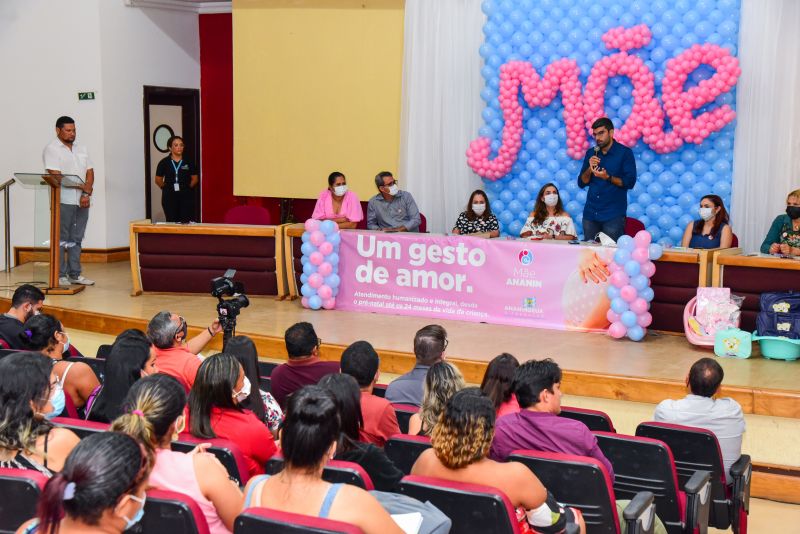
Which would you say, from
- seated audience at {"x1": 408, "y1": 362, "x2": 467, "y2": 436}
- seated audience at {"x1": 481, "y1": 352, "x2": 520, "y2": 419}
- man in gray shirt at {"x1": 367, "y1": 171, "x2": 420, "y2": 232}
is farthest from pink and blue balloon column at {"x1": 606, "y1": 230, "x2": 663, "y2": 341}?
seated audience at {"x1": 408, "y1": 362, "x2": 467, "y2": 436}

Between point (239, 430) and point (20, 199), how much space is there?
8.01 m

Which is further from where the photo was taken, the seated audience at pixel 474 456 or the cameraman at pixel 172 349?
the cameraman at pixel 172 349

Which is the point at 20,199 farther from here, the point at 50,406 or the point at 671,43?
the point at 50,406

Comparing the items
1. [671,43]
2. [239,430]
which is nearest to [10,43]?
[671,43]

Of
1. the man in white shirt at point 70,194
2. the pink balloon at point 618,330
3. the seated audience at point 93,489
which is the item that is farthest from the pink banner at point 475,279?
Result: the seated audience at point 93,489

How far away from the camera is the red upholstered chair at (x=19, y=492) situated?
256 centimetres

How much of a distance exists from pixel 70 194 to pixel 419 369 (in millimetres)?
5279

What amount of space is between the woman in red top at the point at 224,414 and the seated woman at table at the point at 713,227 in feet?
15.0

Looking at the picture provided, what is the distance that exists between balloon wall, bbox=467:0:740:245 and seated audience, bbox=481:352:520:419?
4.98 m

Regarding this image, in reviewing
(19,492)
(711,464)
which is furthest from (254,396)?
(711,464)

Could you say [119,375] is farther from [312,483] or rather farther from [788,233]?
[788,233]

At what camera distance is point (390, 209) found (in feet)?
26.3

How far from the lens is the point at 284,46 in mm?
10102

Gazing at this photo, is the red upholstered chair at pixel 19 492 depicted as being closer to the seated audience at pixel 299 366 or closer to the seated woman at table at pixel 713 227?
the seated audience at pixel 299 366
